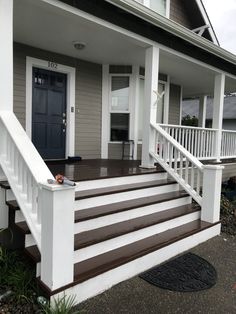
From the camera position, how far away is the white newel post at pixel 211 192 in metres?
3.96

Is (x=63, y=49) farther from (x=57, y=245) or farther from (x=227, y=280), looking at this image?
(x=227, y=280)

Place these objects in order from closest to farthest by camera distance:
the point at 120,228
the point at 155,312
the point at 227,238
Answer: the point at 155,312, the point at 120,228, the point at 227,238

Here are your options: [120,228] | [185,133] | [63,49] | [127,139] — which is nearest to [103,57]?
[63,49]

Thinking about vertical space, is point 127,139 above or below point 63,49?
below

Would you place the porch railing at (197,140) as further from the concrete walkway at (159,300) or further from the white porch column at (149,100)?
the concrete walkway at (159,300)

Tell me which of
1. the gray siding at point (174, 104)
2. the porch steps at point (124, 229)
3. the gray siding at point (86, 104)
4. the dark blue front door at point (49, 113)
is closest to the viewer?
the porch steps at point (124, 229)

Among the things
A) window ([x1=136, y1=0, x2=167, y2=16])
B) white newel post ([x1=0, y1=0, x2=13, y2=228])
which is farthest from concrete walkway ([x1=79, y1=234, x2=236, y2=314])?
window ([x1=136, y1=0, x2=167, y2=16])

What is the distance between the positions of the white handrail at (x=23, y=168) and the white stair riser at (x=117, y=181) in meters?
0.96

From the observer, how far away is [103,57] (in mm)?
6137

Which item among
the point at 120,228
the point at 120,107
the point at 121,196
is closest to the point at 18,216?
the point at 120,228

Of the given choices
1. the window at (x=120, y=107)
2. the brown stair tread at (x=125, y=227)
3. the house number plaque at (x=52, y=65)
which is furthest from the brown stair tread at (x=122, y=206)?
the house number plaque at (x=52, y=65)

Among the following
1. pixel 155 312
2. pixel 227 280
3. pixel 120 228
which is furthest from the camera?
pixel 120 228

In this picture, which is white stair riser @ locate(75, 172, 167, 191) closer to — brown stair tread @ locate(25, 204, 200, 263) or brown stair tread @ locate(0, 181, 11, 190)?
brown stair tread @ locate(25, 204, 200, 263)

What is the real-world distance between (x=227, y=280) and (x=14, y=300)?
2.10 meters
